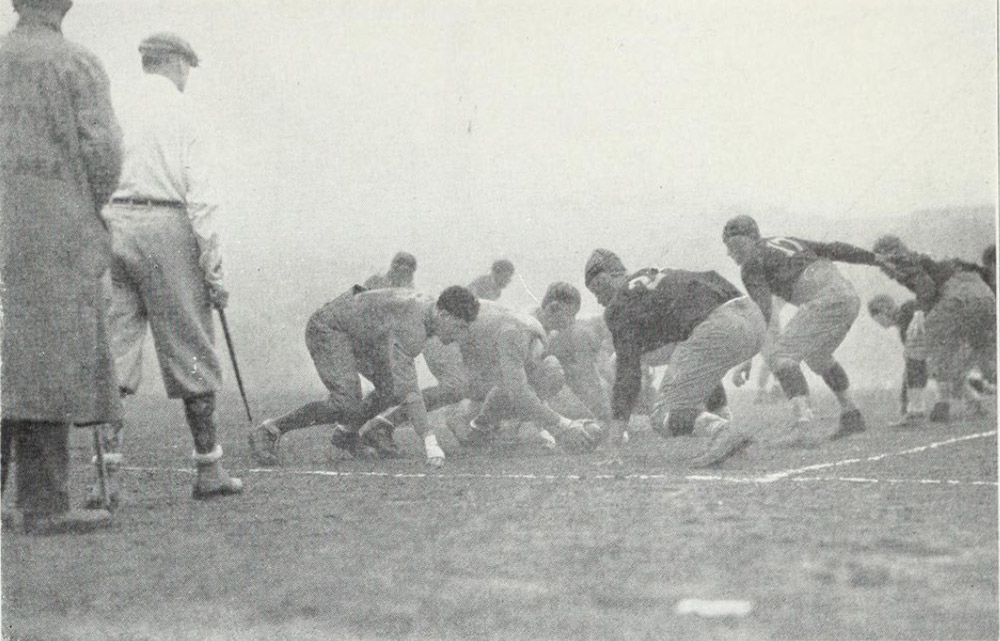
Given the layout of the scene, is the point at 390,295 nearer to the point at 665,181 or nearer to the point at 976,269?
the point at 665,181

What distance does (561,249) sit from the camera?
3.87 metres

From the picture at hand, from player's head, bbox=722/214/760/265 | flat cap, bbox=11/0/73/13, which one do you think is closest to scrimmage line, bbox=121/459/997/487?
player's head, bbox=722/214/760/265

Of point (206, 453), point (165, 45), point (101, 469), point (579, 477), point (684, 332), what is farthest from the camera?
point (684, 332)

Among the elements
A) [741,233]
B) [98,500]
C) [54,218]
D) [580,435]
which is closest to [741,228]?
[741,233]

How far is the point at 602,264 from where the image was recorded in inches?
152

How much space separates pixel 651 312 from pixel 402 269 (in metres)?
0.83

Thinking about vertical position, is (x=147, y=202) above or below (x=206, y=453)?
above

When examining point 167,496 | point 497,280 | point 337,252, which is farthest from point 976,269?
point 167,496

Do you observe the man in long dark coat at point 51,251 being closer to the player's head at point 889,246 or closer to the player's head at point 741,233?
the player's head at point 741,233

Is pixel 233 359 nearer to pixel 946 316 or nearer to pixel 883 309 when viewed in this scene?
pixel 883 309

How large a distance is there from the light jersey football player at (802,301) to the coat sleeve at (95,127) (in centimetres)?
174

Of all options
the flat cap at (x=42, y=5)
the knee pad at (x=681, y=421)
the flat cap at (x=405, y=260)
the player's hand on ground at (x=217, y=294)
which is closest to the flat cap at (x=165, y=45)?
the flat cap at (x=42, y=5)

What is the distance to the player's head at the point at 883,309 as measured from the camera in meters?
3.54

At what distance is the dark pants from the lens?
349cm
